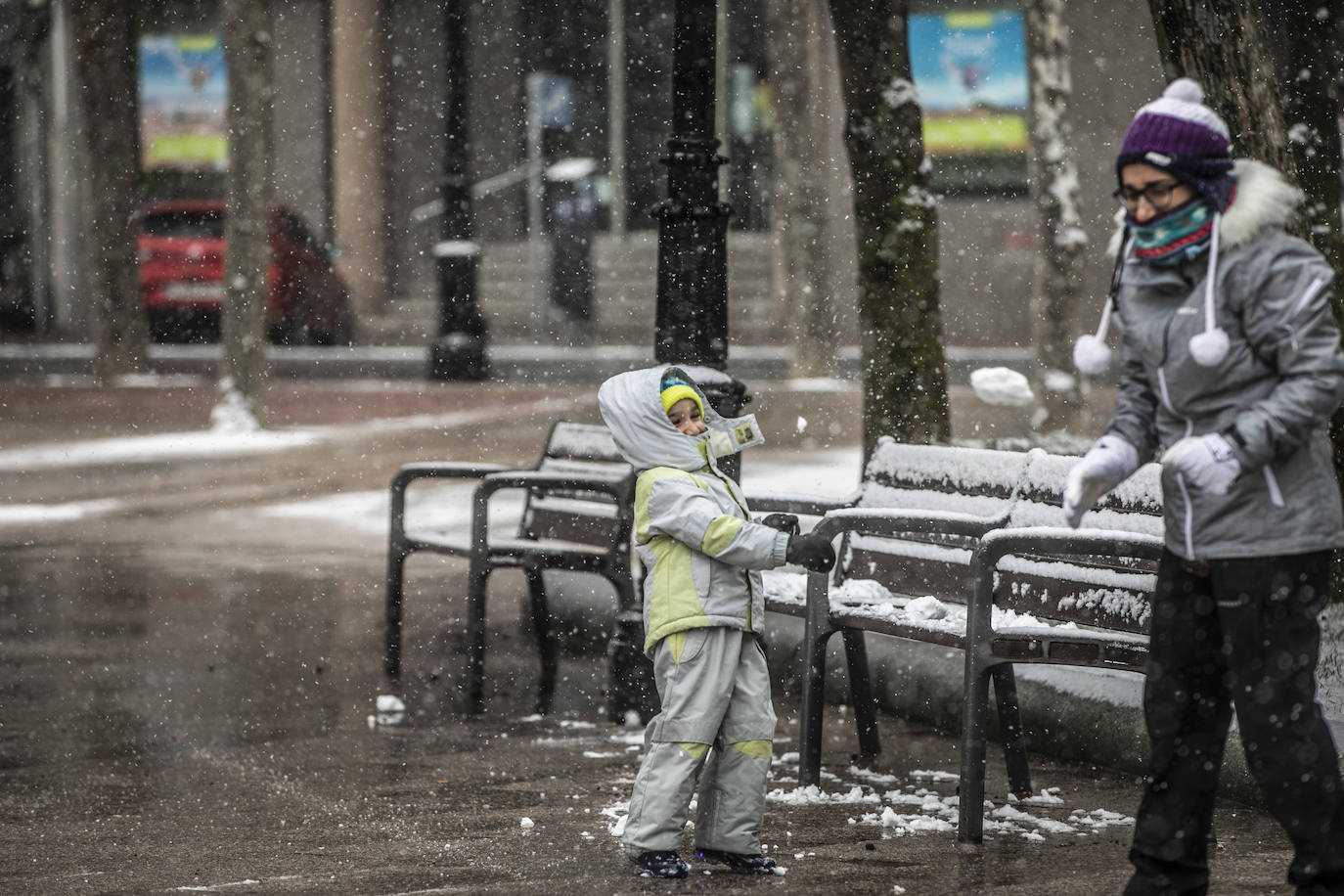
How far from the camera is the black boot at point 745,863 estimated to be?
4.50 m

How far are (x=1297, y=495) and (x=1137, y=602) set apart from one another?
1.46 metres

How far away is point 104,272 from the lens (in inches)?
794

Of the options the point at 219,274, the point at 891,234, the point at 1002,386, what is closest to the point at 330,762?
the point at 1002,386

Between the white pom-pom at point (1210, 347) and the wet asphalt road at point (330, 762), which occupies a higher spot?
the white pom-pom at point (1210, 347)

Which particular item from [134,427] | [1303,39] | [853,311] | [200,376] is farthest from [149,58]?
[1303,39]

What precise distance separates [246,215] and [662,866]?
13.0m

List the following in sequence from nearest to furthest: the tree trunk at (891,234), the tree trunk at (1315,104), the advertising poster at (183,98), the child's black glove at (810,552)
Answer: the child's black glove at (810,552) < the tree trunk at (1315,104) < the tree trunk at (891,234) < the advertising poster at (183,98)

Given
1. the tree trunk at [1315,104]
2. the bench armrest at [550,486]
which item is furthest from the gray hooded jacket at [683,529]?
the tree trunk at [1315,104]

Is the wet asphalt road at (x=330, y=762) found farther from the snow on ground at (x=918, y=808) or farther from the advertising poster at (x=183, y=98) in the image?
the advertising poster at (x=183, y=98)

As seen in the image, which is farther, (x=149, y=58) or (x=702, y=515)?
(x=149, y=58)

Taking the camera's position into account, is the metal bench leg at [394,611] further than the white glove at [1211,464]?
Yes

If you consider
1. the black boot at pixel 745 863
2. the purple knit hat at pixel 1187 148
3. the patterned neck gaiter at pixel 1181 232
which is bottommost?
the black boot at pixel 745 863

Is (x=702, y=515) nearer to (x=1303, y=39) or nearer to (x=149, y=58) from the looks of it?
(x=1303, y=39)

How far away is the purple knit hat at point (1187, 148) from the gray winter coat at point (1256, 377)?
5 centimetres
